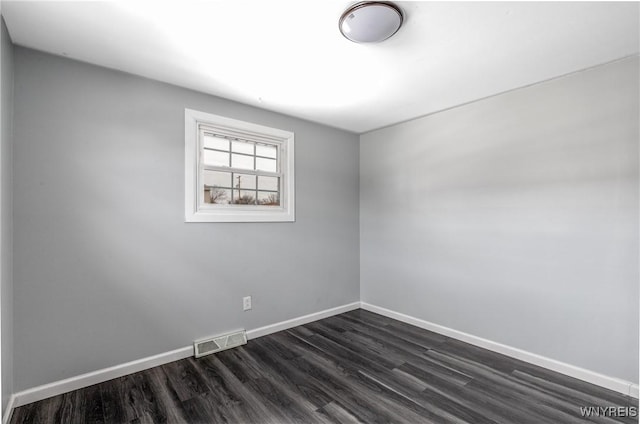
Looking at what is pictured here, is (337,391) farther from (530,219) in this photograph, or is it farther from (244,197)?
(530,219)

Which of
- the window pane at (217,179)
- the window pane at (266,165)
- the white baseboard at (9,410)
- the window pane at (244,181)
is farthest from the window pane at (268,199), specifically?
the white baseboard at (9,410)

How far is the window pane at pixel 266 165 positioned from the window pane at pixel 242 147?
0.43ft

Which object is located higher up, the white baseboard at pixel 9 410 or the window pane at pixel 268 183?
the window pane at pixel 268 183

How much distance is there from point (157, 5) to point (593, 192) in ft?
10.2

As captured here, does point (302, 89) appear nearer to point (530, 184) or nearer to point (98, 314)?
point (530, 184)

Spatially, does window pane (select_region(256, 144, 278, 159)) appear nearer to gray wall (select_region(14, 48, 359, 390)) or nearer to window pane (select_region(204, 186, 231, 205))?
gray wall (select_region(14, 48, 359, 390))

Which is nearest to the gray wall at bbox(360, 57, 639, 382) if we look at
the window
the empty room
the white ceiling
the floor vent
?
the empty room

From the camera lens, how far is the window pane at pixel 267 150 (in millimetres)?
3129

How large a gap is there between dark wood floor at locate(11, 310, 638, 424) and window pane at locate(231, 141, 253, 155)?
1891 millimetres

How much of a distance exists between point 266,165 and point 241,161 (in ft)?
0.96

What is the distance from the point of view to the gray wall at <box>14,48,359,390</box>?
1.96m

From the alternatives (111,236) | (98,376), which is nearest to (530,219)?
(111,236)

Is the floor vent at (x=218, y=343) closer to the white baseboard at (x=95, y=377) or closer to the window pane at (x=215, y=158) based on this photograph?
the white baseboard at (x=95, y=377)

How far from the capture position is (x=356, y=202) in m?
3.96
